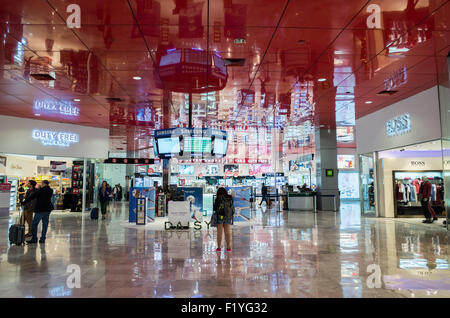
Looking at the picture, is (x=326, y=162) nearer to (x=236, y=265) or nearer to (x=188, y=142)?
(x=188, y=142)

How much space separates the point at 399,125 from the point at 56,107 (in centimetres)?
1319

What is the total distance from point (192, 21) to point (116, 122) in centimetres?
1106

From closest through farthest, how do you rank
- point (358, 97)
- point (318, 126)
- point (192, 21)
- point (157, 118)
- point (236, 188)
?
point (192, 21) → point (358, 97) → point (236, 188) → point (157, 118) → point (318, 126)

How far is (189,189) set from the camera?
1280 centimetres

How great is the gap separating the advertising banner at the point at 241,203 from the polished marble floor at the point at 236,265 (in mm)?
3341

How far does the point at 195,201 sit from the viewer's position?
41.8ft

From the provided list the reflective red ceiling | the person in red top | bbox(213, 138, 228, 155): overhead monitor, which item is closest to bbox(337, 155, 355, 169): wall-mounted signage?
the person in red top

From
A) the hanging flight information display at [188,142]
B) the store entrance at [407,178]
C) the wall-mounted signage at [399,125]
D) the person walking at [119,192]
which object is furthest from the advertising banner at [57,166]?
the wall-mounted signage at [399,125]

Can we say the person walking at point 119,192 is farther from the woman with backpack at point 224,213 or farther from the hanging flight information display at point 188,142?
the woman with backpack at point 224,213

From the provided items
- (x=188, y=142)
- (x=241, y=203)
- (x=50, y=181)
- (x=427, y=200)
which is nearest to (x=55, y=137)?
(x=50, y=181)
